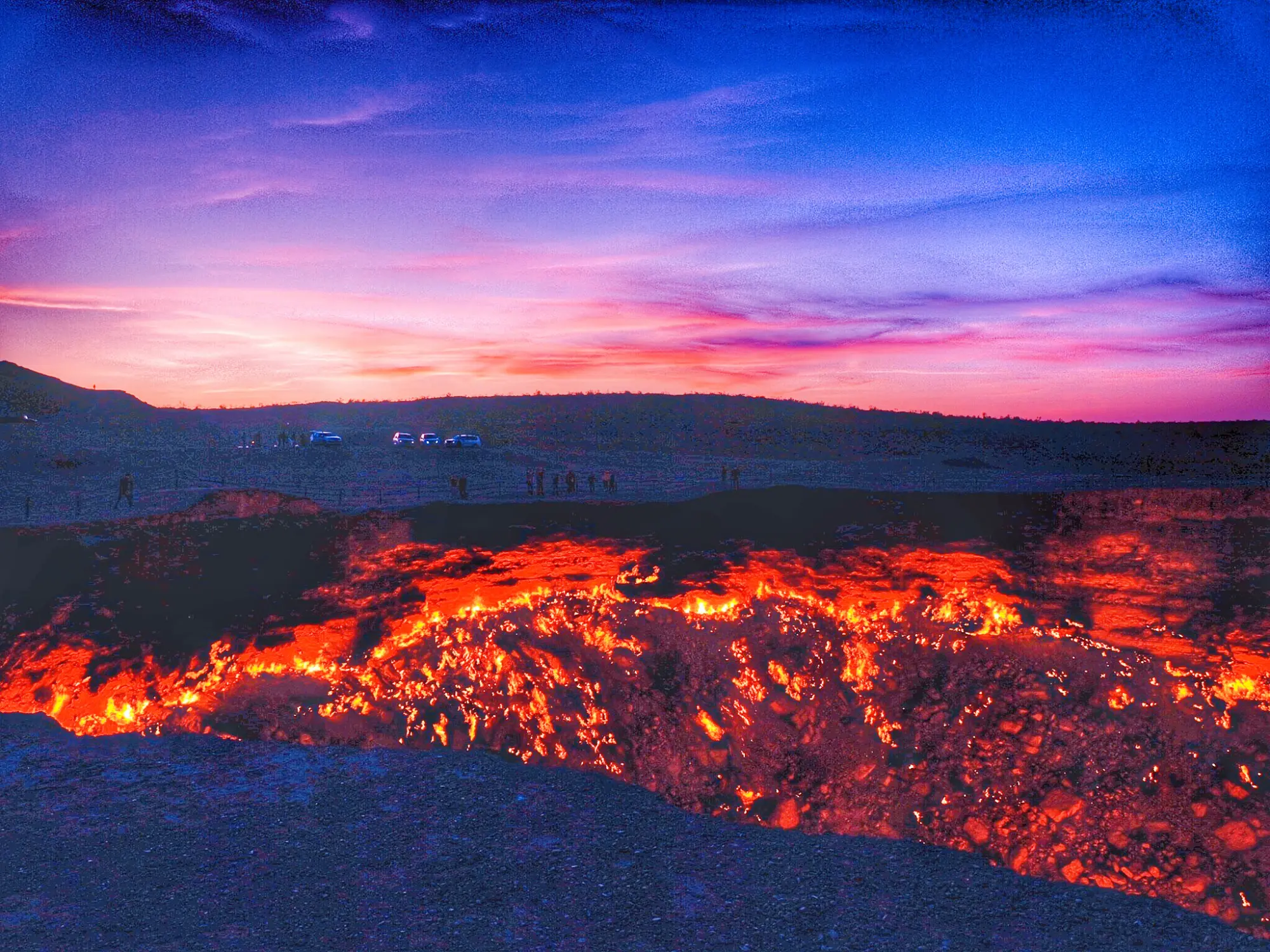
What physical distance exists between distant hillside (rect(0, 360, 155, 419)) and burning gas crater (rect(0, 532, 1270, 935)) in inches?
1562

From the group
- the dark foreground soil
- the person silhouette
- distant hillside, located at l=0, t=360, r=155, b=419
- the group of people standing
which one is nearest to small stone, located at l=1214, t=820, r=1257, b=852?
the dark foreground soil

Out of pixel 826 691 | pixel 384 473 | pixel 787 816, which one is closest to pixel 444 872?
pixel 787 816

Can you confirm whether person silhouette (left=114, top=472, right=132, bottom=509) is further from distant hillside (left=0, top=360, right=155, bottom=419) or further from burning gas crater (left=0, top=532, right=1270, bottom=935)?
distant hillside (left=0, top=360, right=155, bottom=419)

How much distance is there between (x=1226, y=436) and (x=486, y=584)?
57072mm

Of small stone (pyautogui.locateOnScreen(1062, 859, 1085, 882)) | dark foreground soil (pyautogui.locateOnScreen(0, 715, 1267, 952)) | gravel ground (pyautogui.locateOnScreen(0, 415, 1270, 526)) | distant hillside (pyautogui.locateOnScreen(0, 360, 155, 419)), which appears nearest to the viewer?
dark foreground soil (pyautogui.locateOnScreen(0, 715, 1267, 952))

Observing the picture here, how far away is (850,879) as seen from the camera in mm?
8164

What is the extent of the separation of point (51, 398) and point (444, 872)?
51675 millimetres

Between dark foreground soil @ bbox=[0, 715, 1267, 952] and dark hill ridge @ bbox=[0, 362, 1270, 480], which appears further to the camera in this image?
dark hill ridge @ bbox=[0, 362, 1270, 480]

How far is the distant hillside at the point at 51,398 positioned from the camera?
144 ft

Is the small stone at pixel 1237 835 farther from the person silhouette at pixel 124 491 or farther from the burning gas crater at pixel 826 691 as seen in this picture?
the person silhouette at pixel 124 491

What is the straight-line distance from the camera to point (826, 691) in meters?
10.4

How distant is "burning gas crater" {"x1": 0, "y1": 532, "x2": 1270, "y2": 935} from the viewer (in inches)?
347

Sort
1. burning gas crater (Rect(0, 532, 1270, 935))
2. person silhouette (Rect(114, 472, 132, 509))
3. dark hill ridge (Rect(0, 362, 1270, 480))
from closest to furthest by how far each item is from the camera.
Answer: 1. burning gas crater (Rect(0, 532, 1270, 935))
2. person silhouette (Rect(114, 472, 132, 509))
3. dark hill ridge (Rect(0, 362, 1270, 480))

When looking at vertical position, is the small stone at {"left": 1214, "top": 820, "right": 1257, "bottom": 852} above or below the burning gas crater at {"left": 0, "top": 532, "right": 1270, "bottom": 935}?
below
